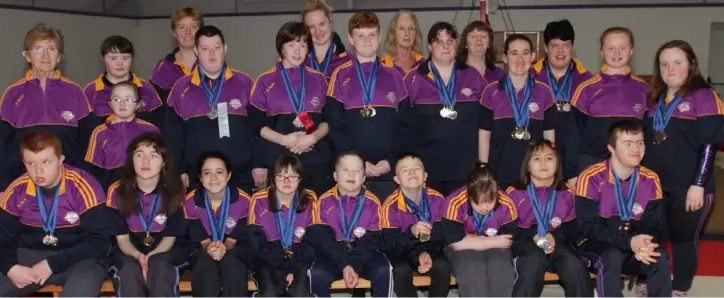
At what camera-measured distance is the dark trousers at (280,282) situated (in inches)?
138

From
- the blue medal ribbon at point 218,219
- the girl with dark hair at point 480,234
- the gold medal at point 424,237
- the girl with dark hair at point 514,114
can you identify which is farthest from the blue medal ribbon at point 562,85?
the blue medal ribbon at point 218,219

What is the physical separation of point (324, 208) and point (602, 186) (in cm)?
154

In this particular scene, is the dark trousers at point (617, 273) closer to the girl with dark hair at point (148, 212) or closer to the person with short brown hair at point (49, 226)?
the girl with dark hair at point (148, 212)

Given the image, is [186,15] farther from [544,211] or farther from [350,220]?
[544,211]

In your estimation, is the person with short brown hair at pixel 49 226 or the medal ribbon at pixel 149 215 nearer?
the person with short brown hair at pixel 49 226

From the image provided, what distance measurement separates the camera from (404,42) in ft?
15.4

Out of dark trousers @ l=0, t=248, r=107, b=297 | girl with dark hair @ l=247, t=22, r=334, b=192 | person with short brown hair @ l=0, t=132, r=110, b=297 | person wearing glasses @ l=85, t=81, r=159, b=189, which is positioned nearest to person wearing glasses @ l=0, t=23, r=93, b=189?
person wearing glasses @ l=85, t=81, r=159, b=189

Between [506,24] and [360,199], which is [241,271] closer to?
[360,199]

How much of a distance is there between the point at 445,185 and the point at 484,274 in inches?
33.5

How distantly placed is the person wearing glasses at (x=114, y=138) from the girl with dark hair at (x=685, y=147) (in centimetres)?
301

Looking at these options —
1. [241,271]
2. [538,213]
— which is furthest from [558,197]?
[241,271]

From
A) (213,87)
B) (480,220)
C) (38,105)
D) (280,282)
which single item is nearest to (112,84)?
(38,105)

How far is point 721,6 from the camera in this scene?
10.2 metres

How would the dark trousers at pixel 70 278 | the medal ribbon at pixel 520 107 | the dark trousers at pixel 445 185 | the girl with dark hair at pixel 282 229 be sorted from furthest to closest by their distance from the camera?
the dark trousers at pixel 445 185
the medal ribbon at pixel 520 107
the girl with dark hair at pixel 282 229
the dark trousers at pixel 70 278
